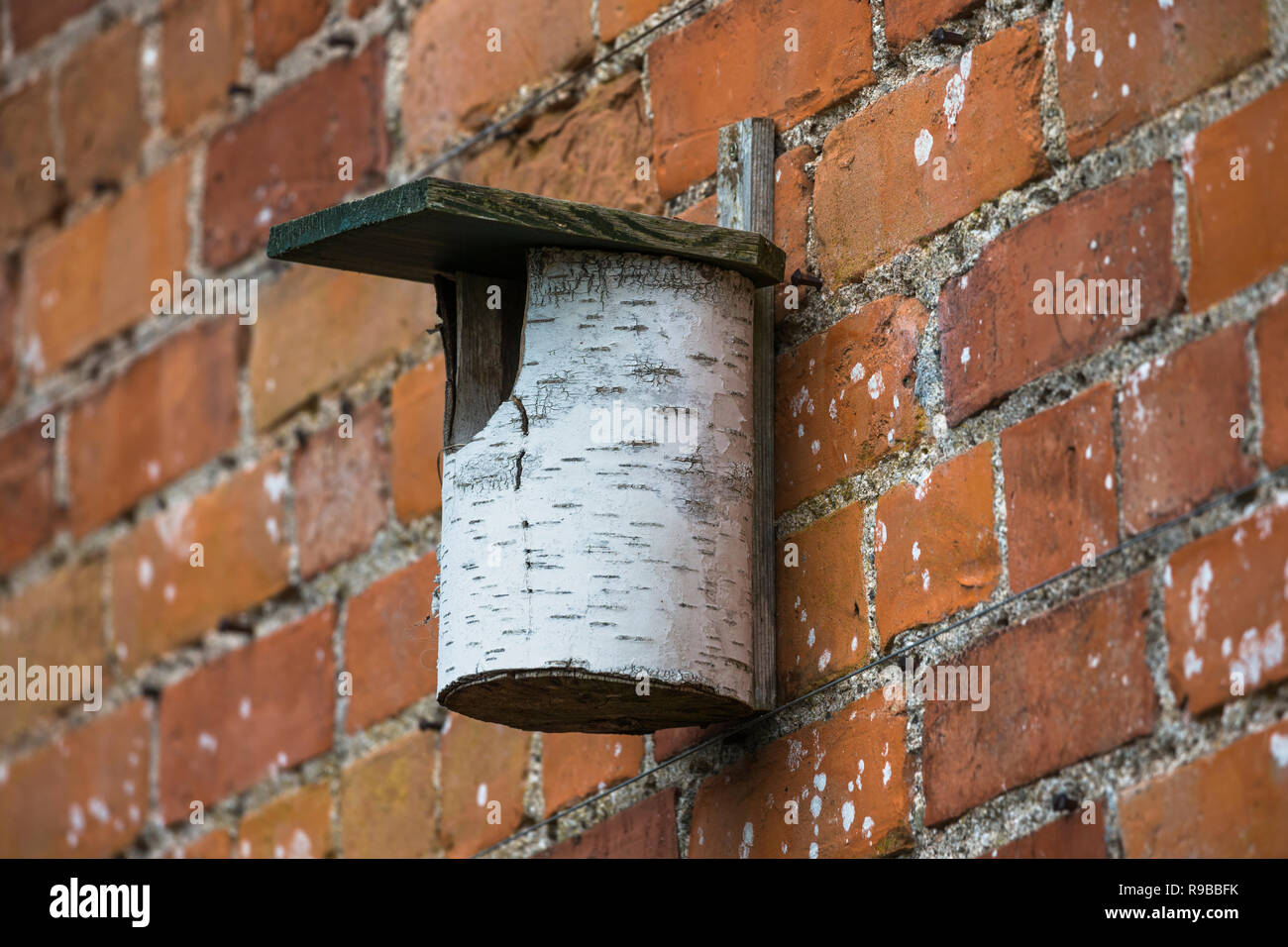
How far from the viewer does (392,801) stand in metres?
2.03

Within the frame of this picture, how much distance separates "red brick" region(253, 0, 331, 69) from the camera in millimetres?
2318

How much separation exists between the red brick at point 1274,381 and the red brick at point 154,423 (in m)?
1.31

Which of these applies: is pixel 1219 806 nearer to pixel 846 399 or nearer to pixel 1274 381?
pixel 1274 381

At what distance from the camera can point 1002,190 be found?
5.06ft

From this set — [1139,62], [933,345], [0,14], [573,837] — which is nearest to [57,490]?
[0,14]

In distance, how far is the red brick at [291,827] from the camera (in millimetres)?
2107

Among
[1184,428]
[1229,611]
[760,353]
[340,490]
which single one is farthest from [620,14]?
[1229,611]

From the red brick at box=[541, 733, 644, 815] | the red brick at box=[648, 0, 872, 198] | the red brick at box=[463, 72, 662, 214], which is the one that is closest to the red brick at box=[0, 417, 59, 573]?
the red brick at box=[463, 72, 662, 214]

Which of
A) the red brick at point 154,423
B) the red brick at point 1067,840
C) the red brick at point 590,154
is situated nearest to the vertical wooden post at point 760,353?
the red brick at point 590,154

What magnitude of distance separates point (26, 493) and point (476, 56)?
0.91 metres

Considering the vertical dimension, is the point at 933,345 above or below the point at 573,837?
above

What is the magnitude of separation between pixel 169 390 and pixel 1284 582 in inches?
59.1

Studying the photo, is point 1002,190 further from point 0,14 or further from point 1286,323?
point 0,14

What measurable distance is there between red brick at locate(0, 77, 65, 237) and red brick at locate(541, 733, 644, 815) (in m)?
1.21
